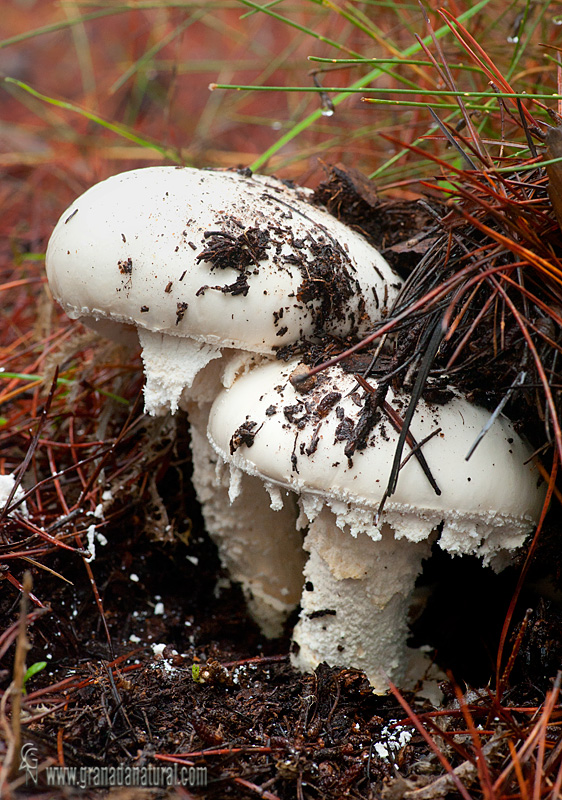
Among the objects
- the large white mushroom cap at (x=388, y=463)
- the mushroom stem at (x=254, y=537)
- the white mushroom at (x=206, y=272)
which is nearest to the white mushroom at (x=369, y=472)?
the large white mushroom cap at (x=388, y=463)

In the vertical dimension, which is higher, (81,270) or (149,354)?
(81,270)

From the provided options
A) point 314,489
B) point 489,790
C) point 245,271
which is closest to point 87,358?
point 245,271

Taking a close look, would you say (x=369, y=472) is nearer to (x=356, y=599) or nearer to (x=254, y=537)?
(x=356, y=599)

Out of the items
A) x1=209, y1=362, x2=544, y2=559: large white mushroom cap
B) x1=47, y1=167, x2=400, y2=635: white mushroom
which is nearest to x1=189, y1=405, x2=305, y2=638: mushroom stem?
x1=47, y1=167, x2=400, y2=635: white mushroom

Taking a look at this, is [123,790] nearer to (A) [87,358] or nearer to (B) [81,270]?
(B) [81,270]

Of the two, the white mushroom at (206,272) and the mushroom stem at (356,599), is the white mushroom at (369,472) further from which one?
the white mushroom at (206,272)

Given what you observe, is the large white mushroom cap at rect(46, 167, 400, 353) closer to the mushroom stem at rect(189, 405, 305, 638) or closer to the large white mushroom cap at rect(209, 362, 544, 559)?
the large white mushroom cap at rect(209, 362, 544, 559)
